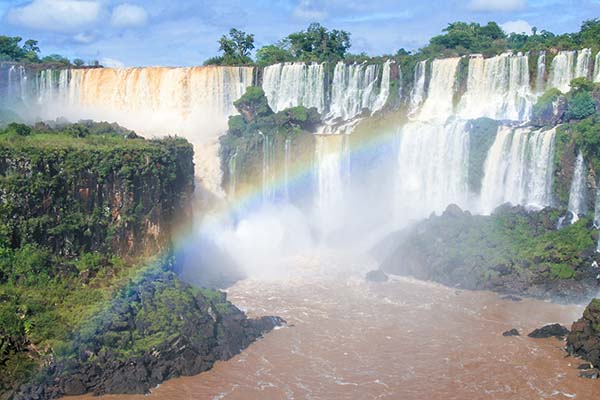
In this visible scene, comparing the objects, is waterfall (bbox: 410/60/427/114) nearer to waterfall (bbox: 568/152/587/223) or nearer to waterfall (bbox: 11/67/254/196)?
waterfall (bbox: 11/67/254/196)

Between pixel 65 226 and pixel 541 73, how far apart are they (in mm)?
23217

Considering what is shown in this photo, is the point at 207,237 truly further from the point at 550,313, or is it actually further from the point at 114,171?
the point at 550,313

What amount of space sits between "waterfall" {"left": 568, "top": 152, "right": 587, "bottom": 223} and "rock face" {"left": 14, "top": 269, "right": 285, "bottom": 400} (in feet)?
43.7

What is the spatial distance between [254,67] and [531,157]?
56.9ft

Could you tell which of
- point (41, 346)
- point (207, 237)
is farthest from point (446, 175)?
point (41, 346)

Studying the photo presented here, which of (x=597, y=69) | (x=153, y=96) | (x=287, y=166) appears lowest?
(x=287, y=166)

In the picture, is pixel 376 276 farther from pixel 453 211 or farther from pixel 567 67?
pixel 567 67

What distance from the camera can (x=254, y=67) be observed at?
136 ft

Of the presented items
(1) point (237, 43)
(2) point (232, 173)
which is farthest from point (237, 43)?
(2) point (232, 173)

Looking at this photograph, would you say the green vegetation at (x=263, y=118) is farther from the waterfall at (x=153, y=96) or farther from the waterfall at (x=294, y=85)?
the waterfall at (x=294, y=85)

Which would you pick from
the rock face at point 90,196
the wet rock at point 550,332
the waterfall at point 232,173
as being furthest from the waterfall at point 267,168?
the wet rock at point 550,332

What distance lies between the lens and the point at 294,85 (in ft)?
134

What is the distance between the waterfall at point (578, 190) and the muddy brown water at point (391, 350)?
5.82 metres

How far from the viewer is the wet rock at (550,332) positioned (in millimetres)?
20375
